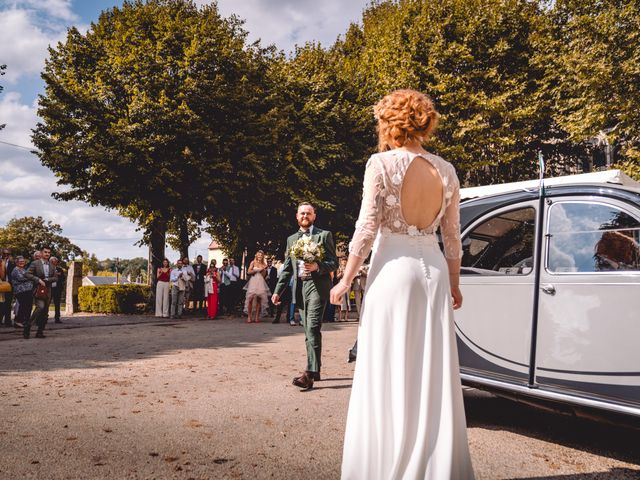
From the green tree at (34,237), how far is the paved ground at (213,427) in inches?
2741

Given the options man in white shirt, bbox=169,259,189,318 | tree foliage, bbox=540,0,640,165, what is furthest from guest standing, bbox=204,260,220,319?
tree foliage, bbox=540,0,640,165

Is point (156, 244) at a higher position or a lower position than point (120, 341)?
higher

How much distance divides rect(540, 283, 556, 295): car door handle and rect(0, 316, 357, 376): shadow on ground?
682 cm

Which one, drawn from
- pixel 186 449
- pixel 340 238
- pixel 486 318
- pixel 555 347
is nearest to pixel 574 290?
pixel 555 347

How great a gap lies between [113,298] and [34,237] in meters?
60.1

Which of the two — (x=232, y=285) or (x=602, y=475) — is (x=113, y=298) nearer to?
(x=232, y=285)

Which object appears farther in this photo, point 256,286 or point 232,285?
point 232,285

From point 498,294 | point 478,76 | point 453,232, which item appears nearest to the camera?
point 453,232

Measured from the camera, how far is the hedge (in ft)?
72.2

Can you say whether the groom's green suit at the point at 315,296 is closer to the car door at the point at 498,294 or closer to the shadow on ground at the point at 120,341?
the car door at the point at 498,294

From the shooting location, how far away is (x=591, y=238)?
4.52 m

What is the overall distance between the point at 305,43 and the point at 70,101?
1333cm

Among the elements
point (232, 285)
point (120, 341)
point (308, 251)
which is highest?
point (308, 251)

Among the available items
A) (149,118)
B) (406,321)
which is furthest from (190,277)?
(406,321)
